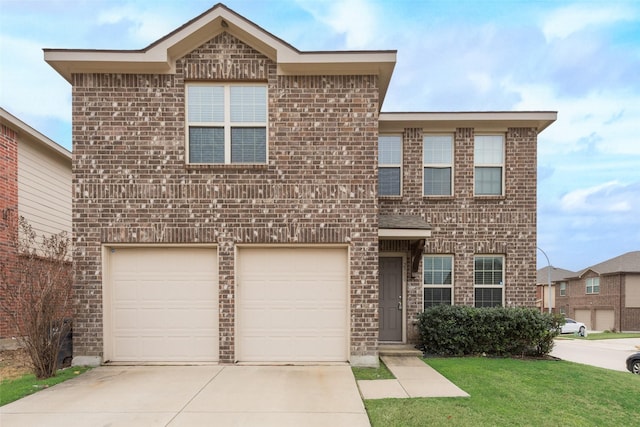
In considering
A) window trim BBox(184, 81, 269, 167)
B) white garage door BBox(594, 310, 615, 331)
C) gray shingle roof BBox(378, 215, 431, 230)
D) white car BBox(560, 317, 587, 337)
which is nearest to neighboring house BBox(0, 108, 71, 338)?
window trim BBox(184, 81, 269, 167)

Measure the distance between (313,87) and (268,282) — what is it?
419 centimetres

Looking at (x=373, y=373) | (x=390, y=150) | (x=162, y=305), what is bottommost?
(x=373, y=373)

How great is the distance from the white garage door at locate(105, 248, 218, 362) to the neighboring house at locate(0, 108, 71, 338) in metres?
3.72

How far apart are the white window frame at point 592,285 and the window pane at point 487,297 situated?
30226 millimetres

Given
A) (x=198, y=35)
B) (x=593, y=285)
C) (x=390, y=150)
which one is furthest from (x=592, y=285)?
(x=198, y=35)

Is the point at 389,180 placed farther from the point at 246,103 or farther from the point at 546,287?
the point at 546,287

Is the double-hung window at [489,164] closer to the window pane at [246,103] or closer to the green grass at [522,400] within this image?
the green grass at [522,400]

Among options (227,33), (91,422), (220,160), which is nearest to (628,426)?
(91,422)

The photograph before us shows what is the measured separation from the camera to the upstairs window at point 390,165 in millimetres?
10430

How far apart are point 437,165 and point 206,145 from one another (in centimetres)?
628

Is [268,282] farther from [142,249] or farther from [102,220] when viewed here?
[102,220]

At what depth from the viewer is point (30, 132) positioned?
10844 millimetres

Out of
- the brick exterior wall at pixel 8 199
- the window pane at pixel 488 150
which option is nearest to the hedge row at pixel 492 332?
the window pane at pixel 488 150

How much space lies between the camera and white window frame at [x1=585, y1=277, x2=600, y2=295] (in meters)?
32.9
